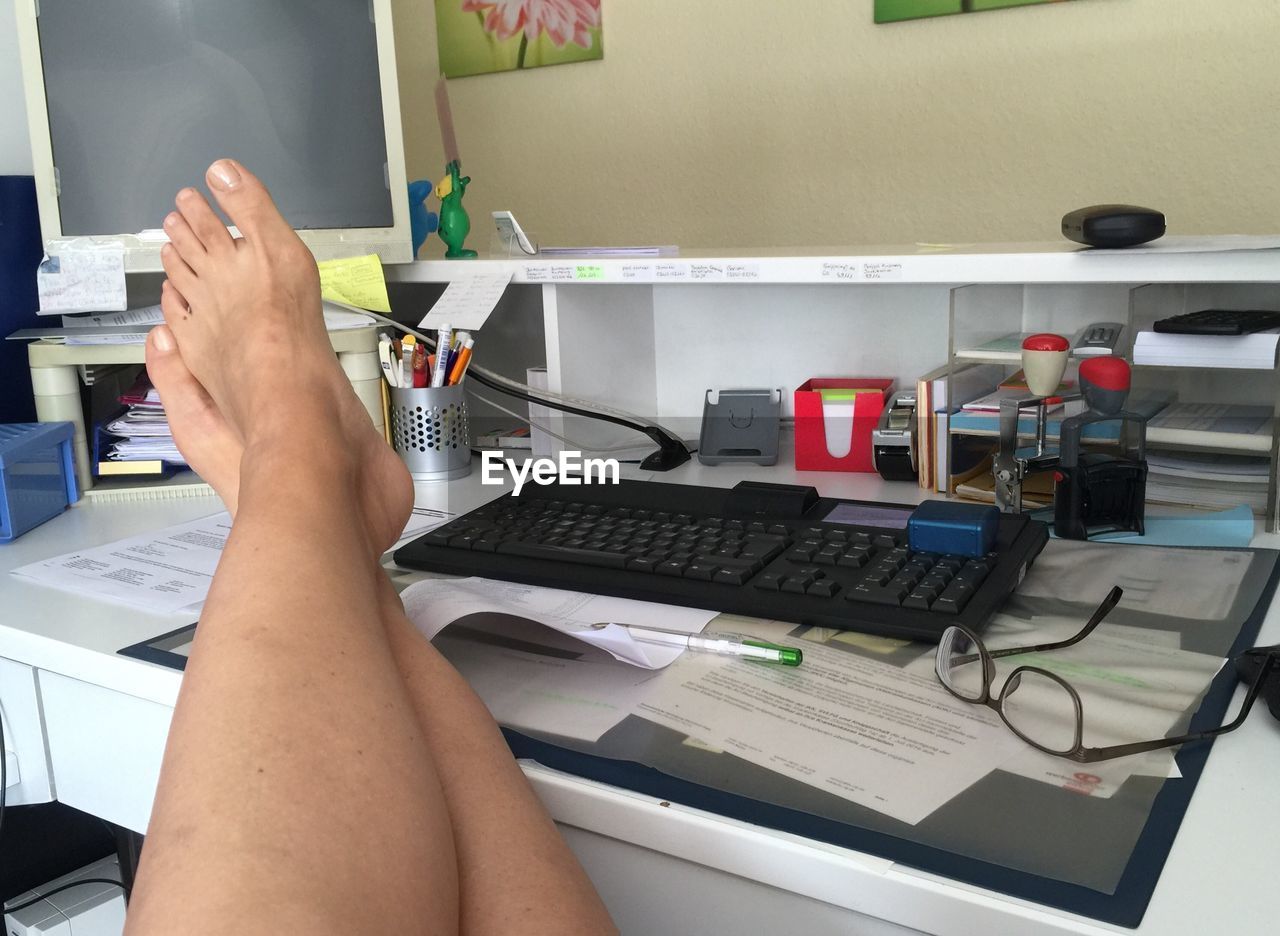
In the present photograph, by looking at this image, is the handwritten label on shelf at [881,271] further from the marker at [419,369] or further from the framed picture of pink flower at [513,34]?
the framed picture of pink flower at [513,34]

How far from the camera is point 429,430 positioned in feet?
3.74

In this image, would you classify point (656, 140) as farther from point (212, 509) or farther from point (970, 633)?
point (970, 633)

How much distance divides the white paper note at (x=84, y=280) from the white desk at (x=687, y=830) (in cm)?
37

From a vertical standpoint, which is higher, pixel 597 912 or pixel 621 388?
pixel 621 388

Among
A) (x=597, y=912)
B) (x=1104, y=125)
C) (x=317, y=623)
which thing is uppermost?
(x=1104, y=125)

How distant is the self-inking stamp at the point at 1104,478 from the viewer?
86cm

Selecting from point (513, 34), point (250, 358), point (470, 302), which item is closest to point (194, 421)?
point (250, 358)

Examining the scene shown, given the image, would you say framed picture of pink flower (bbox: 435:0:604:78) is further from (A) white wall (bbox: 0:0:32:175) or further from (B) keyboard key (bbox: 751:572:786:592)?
(B) keyboard key (bbox: 751:572:786:592)

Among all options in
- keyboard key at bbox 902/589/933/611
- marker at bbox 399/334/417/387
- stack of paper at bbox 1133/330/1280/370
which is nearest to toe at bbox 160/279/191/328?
marker at bbox 399/334/417/387

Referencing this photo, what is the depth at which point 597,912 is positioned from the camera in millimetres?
503

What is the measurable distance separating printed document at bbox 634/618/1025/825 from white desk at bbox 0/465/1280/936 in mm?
44

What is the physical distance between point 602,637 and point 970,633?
21cm

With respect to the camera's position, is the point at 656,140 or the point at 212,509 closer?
the point at 212,509

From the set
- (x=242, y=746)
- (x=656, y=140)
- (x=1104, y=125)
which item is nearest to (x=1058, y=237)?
(x=1104, y=125)
